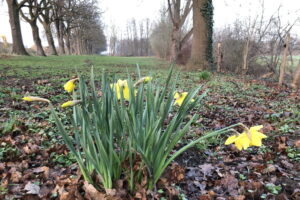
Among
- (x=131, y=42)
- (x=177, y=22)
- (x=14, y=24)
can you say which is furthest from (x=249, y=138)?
(x=131, y=42)

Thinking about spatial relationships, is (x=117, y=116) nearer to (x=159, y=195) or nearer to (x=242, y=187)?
(x=159, y=195)

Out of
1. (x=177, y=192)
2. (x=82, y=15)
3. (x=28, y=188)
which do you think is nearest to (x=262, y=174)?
(x=177, y=192)

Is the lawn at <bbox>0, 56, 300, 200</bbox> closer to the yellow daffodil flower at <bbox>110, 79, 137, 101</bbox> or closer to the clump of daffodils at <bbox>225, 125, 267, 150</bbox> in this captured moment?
the yellow daffodil flower at <bbox>110, 79, 137, 101</bbox>

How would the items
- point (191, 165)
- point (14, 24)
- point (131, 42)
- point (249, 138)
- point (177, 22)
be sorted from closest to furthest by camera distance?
point (249, 138) < point (191, 165) < point (14, 24) < point (177, 22) < point (131, 42)

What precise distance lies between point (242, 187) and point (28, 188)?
59.8 inches

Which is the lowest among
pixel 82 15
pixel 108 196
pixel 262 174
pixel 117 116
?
pixel 262 174

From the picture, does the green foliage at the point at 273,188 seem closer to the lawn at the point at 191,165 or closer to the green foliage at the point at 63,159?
the lawn at the point at 191,165

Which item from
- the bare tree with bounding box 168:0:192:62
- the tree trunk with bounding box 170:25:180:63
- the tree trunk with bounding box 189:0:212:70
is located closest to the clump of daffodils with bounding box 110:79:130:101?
the tree trunk with bounding box 189:0:212:70

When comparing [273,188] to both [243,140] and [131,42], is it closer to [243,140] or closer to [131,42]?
[243,140]

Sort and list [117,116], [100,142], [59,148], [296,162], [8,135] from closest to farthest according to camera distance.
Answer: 1. [100,142]
2. [117,116]
3. [296,162]
4. [59,148]
5. [8,135]

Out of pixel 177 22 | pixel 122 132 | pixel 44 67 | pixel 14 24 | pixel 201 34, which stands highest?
pixel 177 22

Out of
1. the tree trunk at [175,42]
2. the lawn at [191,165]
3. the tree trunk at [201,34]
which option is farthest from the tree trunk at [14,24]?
the lawn at [191,165]

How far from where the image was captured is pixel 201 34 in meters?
10.5

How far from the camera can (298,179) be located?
1.67m
